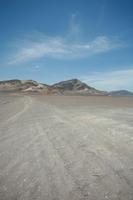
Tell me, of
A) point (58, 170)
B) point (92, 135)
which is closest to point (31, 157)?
point (58, 170)

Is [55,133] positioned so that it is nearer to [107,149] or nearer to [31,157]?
[31,157]

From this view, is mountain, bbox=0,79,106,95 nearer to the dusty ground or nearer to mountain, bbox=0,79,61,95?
mountain, bbox=0,79,61,95

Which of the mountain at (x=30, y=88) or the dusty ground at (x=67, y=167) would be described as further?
the mountain at (x=30, y=88)

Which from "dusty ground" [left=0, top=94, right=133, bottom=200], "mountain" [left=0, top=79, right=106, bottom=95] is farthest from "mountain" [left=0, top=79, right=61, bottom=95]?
"dusty ground" [left=0, top=94, right=133, bottom=200]

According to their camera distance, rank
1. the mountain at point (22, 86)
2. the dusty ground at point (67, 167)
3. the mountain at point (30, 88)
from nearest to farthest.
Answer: the dusty ground at point (67, 167)
the mountain at point (30, 88)
the mountain at point (22, 86)

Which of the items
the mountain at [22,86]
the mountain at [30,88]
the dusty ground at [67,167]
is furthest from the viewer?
the mountain at [22,86]

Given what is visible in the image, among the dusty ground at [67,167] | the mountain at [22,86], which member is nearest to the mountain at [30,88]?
the mountain at [22,86]

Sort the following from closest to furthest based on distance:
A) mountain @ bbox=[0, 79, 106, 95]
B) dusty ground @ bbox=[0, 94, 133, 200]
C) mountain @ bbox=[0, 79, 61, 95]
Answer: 1. dusty ground @ bbox=[0, 94, 133, 200]
2. mountain @ bbox=[0, 79, 106, 95]
3. mountain @ bbox=[0, 79, 61, 95]

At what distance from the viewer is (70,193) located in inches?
69.1

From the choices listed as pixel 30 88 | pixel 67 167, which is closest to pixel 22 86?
pixel 30 88

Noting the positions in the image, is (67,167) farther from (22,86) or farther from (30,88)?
(22,86)

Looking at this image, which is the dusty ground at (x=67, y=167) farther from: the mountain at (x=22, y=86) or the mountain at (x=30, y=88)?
the mountain at (x=22, y=86)

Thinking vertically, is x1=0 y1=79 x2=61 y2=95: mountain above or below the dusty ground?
above

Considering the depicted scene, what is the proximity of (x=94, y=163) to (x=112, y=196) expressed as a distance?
0.74 m
